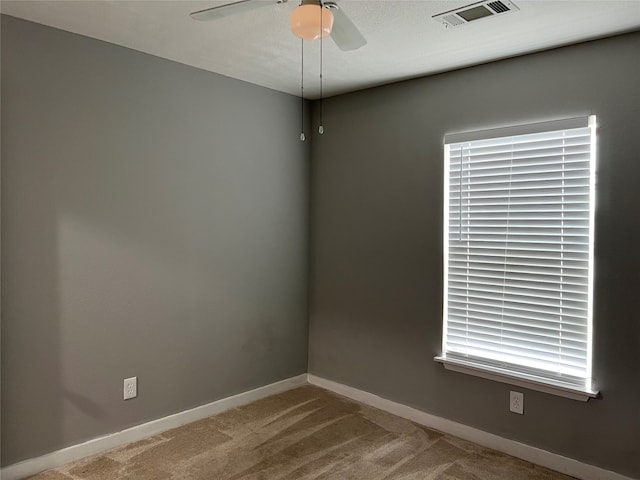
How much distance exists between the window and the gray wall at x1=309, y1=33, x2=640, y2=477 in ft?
0.24

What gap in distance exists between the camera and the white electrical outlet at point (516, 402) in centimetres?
292

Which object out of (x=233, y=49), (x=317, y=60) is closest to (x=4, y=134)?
(x=233, y=49)

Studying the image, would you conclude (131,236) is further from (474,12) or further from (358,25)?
(474,12)

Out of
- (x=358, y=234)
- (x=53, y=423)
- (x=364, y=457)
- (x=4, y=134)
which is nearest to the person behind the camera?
(x=4, y=134)

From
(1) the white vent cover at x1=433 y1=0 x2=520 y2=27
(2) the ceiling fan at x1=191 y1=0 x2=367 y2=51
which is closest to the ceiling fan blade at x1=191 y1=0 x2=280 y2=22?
(2) the ceiling fan at x1=191 y1=0 x2=367 y2=51

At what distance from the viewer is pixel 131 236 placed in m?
2.99

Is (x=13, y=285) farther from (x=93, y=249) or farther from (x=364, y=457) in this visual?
(x=364, y=457)

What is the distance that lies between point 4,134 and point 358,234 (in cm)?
235

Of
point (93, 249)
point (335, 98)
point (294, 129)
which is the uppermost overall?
point (335, 98)

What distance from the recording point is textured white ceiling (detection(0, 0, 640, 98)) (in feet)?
7.55

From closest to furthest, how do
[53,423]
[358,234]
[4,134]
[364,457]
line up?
[4,134], [53,423], [364,457], [358,234]

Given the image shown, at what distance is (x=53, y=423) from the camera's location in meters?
2.70

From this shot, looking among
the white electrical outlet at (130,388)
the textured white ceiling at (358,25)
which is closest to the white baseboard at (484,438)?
the white electrical outlet at (130,388)

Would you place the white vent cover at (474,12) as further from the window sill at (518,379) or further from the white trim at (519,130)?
the window sill at (518,379)
